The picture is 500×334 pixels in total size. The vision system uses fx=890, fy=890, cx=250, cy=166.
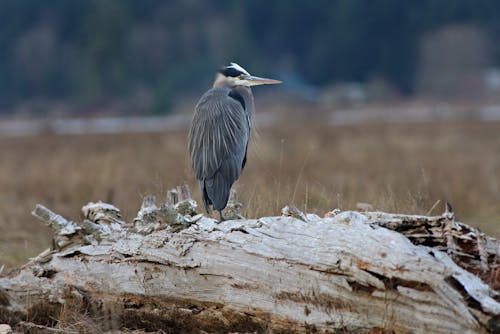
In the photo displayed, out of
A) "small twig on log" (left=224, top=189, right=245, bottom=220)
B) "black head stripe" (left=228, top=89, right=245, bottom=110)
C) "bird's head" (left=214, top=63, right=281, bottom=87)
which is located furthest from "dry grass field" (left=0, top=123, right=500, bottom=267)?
"bird's head" (left=214, top=63, right=281, bottom=87)

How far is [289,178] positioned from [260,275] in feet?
8.81

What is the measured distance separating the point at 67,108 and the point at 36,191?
3680cm

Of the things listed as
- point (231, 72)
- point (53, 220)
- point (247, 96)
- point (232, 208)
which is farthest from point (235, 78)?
point (53, 220)

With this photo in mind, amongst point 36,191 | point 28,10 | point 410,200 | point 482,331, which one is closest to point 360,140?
point 36,191

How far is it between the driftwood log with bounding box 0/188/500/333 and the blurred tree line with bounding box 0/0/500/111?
139ft

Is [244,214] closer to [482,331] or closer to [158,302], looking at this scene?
[158,302]

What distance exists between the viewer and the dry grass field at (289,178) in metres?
7.01

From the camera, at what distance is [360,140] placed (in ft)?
59.4

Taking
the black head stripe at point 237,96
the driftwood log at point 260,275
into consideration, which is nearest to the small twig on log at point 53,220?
the driftwood log at point 260,275

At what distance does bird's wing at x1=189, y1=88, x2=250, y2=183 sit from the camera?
20.7ft

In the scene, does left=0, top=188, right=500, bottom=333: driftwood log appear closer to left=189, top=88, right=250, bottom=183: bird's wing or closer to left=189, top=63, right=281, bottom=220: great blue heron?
left=189, top=63, right=281, bottom=220: great blue heron

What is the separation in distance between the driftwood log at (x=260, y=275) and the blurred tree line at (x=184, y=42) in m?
42.4

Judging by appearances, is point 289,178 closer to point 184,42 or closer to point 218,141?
point 218,141

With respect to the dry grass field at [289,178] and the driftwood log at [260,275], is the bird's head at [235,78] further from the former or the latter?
the driftwood log at [260,275]
